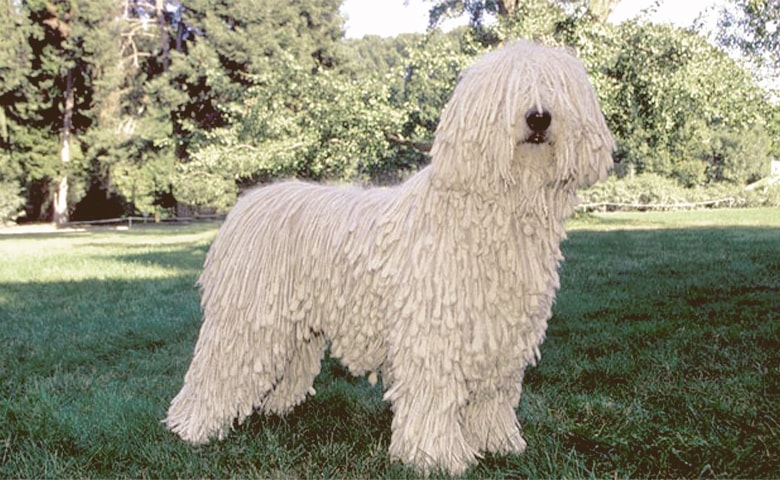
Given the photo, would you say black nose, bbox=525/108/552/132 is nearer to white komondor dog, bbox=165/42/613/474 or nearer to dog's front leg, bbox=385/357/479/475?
white komondor dog, bbox=165/42/613/474

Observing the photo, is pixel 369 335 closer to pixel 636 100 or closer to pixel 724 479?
pixel 724 479

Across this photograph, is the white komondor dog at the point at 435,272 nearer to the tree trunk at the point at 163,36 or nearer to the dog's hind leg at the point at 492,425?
the dog's hind leg at the point at 492,425

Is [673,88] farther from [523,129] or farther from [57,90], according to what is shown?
[57,90]

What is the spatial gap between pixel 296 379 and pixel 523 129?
6.68 ft

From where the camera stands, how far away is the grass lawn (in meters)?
3.30

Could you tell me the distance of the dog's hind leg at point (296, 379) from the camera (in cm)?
395

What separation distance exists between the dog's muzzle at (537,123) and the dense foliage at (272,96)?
7.13 meters

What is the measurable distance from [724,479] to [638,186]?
38062 mm

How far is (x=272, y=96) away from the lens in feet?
61.2

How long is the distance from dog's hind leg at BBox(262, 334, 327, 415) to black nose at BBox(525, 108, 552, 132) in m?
1.74

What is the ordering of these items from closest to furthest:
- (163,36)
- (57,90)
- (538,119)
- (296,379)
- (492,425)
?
(538,119) → (492,425) → (296,379) → (57,90) → (163,36)

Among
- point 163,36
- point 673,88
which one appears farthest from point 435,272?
Answer: point 163,36

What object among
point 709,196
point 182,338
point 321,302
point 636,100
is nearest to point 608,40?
point 636,100

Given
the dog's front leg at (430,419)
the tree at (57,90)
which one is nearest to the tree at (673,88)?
the dog's front leg at (430,419)
